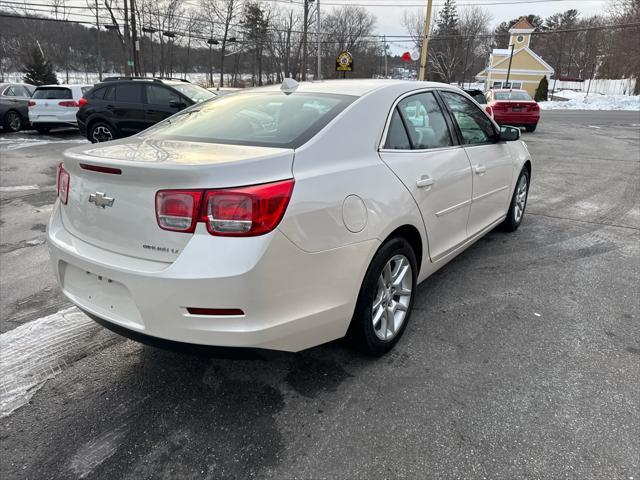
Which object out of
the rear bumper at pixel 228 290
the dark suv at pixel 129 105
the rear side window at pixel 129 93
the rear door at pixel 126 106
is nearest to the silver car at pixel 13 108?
the dark suv at pixel 129 105

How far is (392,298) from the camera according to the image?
285 cm

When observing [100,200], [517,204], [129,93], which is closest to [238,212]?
[100,200]

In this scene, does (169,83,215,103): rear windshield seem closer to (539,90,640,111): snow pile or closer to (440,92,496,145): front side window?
(440,92,496,145): front side window

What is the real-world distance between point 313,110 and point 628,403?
7.70 ft

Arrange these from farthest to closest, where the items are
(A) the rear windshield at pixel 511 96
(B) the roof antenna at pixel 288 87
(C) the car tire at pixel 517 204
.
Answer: (A) the rear windshield at pixel 511 96, (C) the car tire at pixel 517 204, (B) the roof antenna at pixel 288 87

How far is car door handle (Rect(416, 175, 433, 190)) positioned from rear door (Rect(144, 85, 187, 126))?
9.23 metres

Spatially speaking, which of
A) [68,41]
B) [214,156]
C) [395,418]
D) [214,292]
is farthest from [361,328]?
[68,41]

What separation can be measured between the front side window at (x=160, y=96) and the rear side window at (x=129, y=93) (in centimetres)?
22

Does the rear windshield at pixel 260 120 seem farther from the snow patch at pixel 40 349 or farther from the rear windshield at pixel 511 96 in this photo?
the rear windshield at pixel 511 96

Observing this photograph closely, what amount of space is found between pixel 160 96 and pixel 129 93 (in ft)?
2.49

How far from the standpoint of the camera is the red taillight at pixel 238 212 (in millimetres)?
1912

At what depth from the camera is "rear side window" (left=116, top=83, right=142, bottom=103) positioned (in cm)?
1096

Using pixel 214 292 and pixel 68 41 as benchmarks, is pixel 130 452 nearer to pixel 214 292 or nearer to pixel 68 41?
pixel 214 292

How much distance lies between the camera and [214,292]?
1.91 meters
